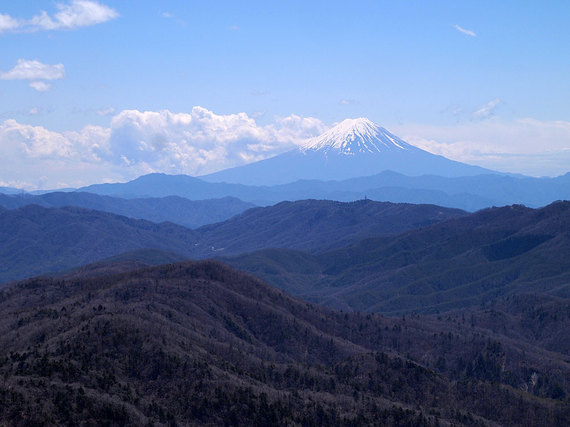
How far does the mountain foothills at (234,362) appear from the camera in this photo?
49.6m

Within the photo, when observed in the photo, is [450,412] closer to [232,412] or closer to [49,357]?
[232,412]

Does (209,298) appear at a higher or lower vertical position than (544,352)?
higher

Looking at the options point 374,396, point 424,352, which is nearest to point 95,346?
point 374,396

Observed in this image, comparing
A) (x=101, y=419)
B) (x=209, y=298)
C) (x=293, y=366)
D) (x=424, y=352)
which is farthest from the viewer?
(x=424, y=352)

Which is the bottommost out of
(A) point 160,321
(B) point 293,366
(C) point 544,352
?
(C) point 544,352

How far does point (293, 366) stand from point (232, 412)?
19.9m

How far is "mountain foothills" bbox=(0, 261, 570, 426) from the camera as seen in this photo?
163 ft

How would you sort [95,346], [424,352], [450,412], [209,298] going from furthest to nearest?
1. [424,352]
2. [209,298]
3. [450,412]
4. [95,346]

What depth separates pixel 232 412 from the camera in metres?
51.4

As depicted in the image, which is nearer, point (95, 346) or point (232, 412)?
point (232, 412)

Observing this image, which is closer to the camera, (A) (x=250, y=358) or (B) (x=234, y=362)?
(B) (x=234, y=362)

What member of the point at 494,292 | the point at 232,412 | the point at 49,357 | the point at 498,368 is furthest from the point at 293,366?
the point at 494,292

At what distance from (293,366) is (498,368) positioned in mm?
40506

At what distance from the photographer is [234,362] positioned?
229ft
